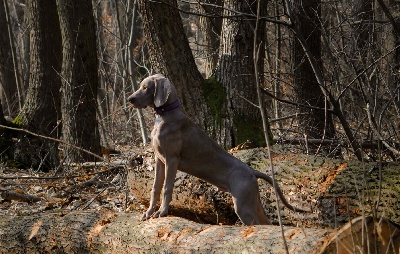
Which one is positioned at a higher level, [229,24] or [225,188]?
[229,24]

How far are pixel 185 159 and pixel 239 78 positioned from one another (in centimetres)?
264

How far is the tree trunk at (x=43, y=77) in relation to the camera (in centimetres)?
1278

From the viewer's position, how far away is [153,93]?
21.3 ft

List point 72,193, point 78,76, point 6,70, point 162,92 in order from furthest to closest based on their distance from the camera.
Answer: point 6,70, point 78,76, point 72,193, point 162,92

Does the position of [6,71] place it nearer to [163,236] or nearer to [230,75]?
[230,75]

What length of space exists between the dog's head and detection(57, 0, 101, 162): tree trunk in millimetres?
5554

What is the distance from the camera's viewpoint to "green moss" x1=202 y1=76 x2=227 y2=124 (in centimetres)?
893

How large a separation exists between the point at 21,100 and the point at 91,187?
8127 millimetres

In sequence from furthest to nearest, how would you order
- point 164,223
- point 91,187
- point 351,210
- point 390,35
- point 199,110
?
point 390,35 → point 91,187 → point 199,110 → point 351,210 → point 164,223

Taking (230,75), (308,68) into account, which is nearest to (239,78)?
(230,75)

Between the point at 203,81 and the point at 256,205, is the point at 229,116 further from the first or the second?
the point at 256,205

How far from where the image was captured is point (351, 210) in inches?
251

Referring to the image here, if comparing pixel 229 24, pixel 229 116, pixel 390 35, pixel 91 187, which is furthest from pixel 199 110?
pixel 390 35

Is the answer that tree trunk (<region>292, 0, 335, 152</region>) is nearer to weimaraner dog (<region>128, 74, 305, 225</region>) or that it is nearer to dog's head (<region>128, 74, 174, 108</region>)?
weimaraner dog (<region>128, 74, 305, 225</region>)
